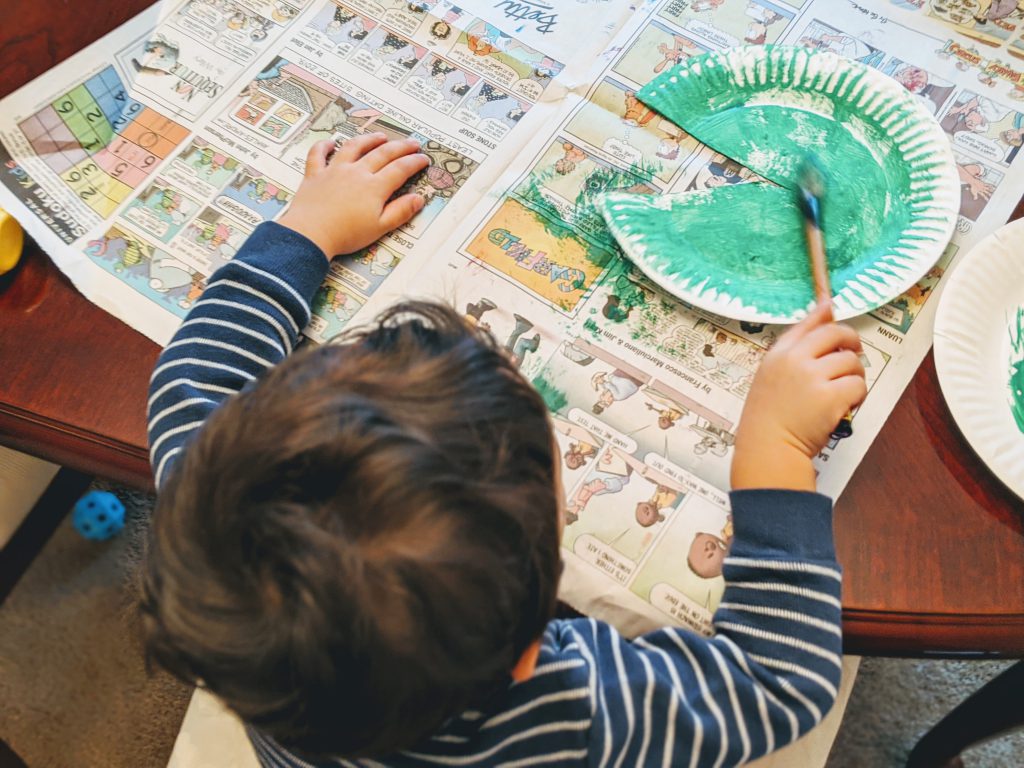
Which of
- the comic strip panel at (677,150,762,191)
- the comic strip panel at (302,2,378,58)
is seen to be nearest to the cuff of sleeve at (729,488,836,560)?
the comic strip panel at (677,150,762,191)

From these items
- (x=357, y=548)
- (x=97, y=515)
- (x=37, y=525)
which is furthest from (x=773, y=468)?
(x=97, y=515)

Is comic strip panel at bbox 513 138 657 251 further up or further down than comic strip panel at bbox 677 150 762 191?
further down

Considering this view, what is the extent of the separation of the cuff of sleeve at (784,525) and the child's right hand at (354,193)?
Answer: 0.92 feet

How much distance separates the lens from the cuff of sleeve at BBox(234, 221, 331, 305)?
1.57 feet

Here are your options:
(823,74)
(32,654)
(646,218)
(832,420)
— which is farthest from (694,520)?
(32,654)

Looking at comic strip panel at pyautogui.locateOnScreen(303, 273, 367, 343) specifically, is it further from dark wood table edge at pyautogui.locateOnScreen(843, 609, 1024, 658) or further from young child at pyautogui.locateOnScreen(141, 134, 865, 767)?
dark wood table edge at pyautogui.locateOnScreen(843, 609, 1024, 658)

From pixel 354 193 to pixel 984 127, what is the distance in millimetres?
415

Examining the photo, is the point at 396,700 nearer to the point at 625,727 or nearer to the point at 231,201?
the point at 625,727

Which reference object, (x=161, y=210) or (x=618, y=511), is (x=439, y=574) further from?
(x=161, y=210)

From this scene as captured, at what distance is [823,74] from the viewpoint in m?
0.53

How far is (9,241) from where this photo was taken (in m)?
0.49

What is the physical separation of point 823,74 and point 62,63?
20.5 inches

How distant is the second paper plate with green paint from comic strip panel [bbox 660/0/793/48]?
0.10 feet

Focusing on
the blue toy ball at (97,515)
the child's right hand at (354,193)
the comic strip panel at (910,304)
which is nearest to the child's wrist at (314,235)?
the child's right hand at (354,193)
